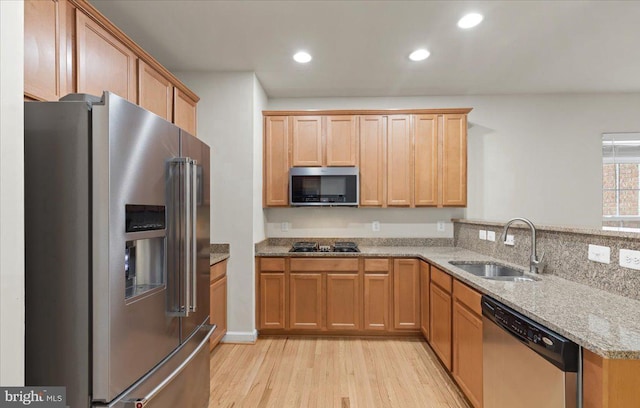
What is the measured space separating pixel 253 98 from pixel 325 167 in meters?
1.07

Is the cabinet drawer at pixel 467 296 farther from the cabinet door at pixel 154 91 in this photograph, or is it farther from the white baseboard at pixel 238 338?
the cabinet door at pixel 154 91

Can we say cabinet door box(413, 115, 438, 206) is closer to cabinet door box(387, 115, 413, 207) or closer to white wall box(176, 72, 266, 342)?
cabinet door box(387, 115, 413, 207)

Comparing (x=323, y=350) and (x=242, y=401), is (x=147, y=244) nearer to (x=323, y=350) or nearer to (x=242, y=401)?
(x=242, y=401)

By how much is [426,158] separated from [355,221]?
112 centimetres

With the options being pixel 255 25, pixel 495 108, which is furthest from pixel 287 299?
pixel 495 108

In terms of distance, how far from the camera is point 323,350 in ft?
9.87

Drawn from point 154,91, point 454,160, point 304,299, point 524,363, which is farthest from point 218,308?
point 454,160

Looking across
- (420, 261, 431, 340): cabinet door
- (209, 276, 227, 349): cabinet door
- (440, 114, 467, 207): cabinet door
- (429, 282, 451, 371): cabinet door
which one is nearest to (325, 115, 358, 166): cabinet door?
(440, 114, 467, 207): cabinet door

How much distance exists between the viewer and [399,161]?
3.57m

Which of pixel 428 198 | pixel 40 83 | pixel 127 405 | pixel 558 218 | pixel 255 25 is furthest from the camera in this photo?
pixel 558 218

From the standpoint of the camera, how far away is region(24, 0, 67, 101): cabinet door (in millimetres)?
1303

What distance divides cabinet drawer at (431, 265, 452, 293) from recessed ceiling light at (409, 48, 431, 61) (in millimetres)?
1945

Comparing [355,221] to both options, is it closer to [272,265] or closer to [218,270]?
[272,265]

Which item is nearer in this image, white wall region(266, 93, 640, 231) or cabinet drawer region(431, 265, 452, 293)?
cabinet drawer region(431, 265, 452, 293)
